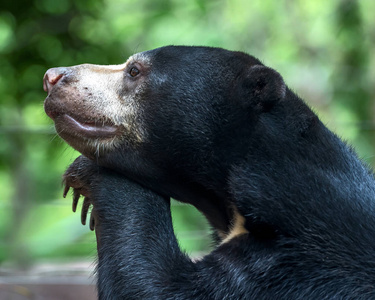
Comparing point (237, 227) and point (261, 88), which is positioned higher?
point (261, 88)

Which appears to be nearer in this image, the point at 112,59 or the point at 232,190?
the point at 232,190

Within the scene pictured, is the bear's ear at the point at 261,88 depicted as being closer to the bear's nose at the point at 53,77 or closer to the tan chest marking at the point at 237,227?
the tan chest marking at the point at 237,227

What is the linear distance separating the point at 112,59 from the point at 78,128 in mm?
1695

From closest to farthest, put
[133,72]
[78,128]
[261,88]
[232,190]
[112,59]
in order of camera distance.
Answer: [232,190] → [261,88] → [78,128] → [133,72] → [112,59]

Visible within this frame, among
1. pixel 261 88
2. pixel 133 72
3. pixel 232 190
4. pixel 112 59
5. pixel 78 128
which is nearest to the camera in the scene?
pixel 232 190

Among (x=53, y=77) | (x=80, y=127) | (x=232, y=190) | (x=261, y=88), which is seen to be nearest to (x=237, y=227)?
(x=232, y=190)

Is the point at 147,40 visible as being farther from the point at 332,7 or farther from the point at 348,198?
the point at 348,198

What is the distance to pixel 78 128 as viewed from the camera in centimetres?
329

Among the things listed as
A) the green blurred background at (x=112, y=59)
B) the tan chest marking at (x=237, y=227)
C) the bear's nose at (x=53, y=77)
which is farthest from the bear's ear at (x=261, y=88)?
the green blurred background at (x=112, y=59)

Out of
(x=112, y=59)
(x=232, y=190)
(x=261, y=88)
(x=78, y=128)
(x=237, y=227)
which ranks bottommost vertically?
(x=237, y=227)

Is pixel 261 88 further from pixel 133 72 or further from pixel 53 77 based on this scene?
pixel 53 77

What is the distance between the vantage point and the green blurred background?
15.5 feet

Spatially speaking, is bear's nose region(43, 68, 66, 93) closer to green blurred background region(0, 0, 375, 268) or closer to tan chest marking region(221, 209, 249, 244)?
green blurred background region(0, 0, 375, 268)

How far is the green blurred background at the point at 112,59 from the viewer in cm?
472
